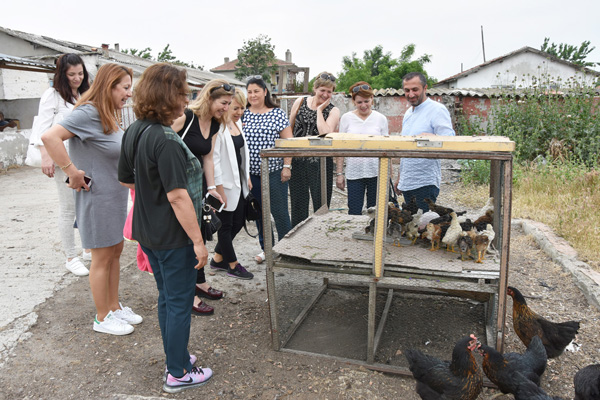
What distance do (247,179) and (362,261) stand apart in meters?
1.59

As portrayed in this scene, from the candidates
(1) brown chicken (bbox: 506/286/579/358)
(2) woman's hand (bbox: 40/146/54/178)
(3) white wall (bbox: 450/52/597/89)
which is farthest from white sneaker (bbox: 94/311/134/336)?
(3) white wall (bbox: 450/52/597/89)

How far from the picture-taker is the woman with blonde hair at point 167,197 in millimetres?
2238

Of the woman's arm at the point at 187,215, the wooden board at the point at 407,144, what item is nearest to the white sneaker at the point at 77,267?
the woman's arm at the point at 187,215

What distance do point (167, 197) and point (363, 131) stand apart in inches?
98.3

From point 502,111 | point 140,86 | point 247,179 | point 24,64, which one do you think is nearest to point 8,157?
point 24,64

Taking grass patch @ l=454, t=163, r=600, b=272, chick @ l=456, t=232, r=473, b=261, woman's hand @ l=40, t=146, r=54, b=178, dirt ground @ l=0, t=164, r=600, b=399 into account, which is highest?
woman's hand @ l=40, t=146, r=54, b=178

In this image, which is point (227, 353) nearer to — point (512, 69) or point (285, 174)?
point (285, 174)

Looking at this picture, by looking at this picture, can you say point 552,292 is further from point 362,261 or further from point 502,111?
point 502,111

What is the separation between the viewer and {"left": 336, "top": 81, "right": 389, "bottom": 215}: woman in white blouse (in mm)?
4172

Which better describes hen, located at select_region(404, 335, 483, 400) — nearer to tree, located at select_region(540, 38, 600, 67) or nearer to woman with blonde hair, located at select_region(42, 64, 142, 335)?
woman with blonde hair, located at select_region(42, 64, 142, 335)

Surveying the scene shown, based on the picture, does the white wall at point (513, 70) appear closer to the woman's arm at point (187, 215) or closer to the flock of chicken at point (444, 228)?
the flock of chicken at point (444, 228)

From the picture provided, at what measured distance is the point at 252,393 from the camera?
2.68 metres

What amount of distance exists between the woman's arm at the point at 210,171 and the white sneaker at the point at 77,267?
1.67m

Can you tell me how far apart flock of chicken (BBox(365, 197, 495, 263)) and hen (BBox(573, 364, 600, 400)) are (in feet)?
2.76
